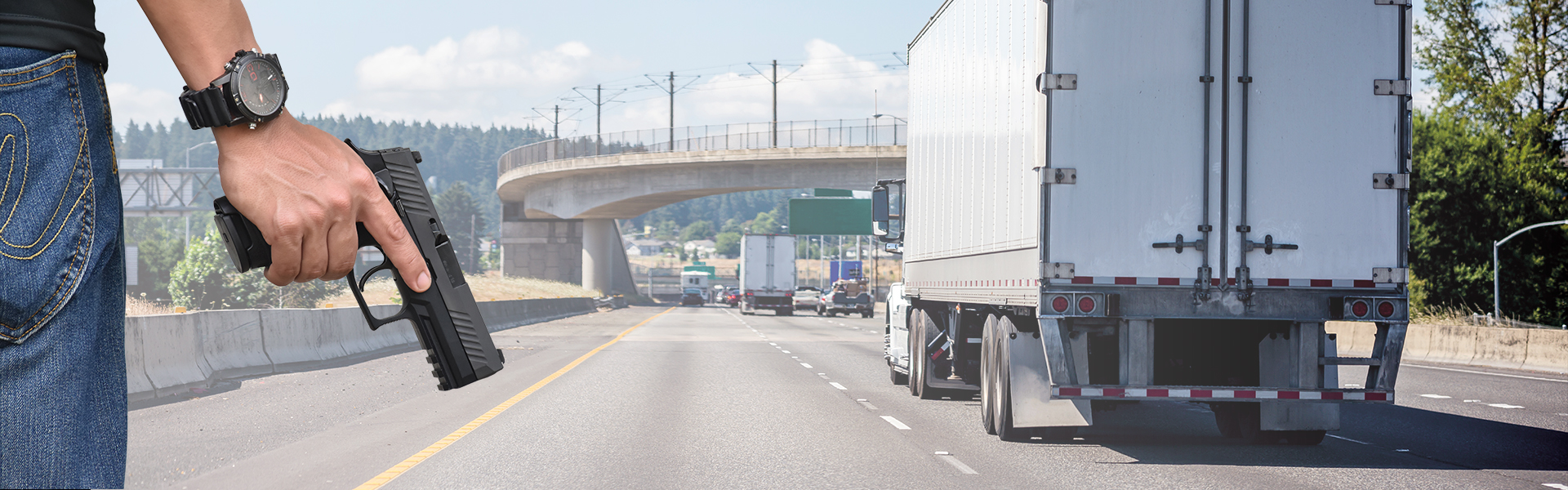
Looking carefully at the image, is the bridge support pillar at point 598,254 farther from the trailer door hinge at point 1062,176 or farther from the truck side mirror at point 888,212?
the trailer door hinge at point 1062,176

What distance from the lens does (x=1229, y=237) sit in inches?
405

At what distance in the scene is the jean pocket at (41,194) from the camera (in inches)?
67.2

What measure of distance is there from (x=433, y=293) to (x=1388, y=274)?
9.48m

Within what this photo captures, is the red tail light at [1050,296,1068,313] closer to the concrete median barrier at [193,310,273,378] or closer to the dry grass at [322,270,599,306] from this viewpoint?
the concrete median barrier at [193,310,273,378]

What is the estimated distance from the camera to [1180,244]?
10234 mm

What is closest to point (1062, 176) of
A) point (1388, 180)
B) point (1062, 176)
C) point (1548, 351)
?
point (1062, 176)

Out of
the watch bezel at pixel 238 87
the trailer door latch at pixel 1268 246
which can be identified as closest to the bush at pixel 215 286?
the trailer door latch at pixel 1268 246

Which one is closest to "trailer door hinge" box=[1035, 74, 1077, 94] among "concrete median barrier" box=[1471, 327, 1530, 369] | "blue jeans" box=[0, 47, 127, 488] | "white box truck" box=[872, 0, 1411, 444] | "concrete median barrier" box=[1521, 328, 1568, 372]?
"white box truck" box=[872, 0, 1411, 444]

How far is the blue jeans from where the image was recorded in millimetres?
1714

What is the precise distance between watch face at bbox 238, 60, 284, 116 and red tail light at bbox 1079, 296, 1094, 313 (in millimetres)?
8607

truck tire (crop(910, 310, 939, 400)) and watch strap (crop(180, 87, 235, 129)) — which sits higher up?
watch strap (crop(180, 87, 235, 129))

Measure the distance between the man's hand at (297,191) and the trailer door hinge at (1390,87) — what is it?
968cm

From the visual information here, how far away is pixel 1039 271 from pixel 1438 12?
131ft

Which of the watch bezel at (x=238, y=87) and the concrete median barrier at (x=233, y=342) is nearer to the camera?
the watch bezel at (x=238, y=87)
